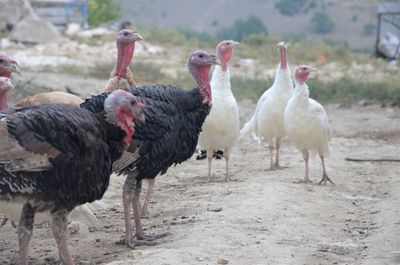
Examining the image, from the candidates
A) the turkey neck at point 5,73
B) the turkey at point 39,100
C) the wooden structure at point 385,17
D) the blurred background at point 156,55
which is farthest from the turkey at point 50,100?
the wooden structure at point 385,17

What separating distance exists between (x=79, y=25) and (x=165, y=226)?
893 inches

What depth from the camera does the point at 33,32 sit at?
25.6m

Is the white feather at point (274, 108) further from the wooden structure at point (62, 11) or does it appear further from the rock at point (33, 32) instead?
the wooden structure at point (62, 11)

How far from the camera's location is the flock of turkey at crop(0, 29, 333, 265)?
251 inches

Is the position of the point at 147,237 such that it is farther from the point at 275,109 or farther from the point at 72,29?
the point at 72,29

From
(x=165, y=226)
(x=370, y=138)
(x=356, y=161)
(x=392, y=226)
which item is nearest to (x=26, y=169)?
(x=165, y=226)

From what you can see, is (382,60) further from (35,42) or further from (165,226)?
(165,226)

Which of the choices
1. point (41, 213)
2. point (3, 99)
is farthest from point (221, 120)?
point (41, 213)

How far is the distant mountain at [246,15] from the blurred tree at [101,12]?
43.7ft

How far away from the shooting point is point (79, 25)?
3039 cm

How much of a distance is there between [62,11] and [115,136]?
24.7 metres

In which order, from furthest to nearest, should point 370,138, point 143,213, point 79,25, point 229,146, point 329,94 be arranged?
1. point 79,25
2. point 329,94
3. point 370,138
4. point 229,146
5. point 143,213

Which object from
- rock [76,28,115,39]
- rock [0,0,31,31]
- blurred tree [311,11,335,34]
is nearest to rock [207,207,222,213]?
rock [0,0,31,31]

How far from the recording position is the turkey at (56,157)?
6.34m
